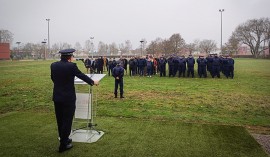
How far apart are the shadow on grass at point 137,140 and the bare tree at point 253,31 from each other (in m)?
80.9

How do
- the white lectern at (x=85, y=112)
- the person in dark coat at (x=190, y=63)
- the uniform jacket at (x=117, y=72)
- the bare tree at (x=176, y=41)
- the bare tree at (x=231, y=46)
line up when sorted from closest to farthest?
the white lectern at (x=85, y=112) → the uniform jacket at (x=117, y=72) → the person in dark coat at (x=190, y=63) → the bare tree at (x=176, y=41) → the bare tree at (x=231, y=46)

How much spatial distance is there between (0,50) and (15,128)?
2781 inches

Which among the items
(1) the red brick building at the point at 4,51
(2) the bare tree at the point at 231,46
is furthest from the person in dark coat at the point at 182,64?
(1) the red brick building at the point at 4,51

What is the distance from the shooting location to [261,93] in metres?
13.3

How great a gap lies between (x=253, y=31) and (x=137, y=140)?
86.3 m

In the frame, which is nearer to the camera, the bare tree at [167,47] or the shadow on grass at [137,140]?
the shadow on grass at [137,140]

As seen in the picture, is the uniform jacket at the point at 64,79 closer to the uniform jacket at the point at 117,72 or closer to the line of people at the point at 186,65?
the uniform jacket at the point at 117,72

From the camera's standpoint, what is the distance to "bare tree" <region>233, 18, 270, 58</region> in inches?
3120

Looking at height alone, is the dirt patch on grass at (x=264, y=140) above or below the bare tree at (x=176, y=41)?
below

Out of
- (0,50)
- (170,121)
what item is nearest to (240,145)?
(170,121)

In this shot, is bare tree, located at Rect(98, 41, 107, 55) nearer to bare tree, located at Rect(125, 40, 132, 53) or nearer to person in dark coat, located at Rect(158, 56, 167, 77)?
bare tree, located at Rect(125, 40, 132, 53)

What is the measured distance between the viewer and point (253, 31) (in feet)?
266

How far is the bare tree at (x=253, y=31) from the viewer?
260 ft

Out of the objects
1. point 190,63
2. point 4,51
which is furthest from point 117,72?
point 4,51
